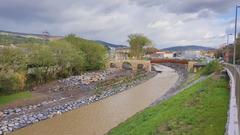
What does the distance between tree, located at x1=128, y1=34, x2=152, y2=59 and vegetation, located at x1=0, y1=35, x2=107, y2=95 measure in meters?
55.3

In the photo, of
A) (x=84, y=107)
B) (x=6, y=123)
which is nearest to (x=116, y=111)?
(x=84, y=107)

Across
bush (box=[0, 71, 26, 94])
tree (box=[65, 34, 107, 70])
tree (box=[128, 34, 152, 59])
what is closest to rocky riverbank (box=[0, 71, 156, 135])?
bush (box=[0, 71, 26, 94])

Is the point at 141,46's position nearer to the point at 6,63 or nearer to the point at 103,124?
the point at 6,63

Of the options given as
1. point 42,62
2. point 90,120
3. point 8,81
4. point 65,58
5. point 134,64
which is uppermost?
point 65,58

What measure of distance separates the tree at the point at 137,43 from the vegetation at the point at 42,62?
55.3 m

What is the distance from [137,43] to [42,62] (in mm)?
92126

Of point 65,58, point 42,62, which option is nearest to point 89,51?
point 65,58

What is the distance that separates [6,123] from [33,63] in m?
27.2

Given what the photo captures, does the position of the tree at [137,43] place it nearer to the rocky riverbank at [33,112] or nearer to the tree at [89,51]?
the tree at [89,51]

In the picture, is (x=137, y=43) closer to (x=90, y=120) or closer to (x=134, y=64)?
(x=134, y=64)

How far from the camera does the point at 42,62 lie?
192ft

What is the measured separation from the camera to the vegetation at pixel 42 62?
43969 mm

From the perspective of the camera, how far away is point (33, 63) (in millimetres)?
56906

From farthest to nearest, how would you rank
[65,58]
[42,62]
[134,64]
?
[134,64] → [65,58] → [42,62]
